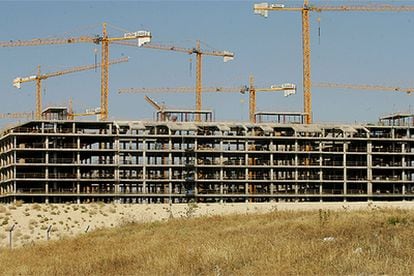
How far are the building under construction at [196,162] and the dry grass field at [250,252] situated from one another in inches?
3007

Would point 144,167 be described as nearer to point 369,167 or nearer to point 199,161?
point 199,161

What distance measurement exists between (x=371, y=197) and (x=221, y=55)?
67.4 meters

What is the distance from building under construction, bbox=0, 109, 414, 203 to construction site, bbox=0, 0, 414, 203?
0.17m

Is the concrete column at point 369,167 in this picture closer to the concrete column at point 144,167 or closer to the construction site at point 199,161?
the construction site at point 199,161

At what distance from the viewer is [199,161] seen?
390 feet

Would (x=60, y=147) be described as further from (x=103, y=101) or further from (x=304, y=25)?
(x=304, y=25)

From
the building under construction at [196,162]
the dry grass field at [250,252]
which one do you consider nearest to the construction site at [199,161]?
the building under construction at [196,162]

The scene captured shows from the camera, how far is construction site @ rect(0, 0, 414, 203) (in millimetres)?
114312

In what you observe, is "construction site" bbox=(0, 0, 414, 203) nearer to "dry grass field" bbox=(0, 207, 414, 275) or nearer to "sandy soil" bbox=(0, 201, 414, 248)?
"sandy soil" bbox=(0, 201, 414, 248)

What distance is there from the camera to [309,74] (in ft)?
479

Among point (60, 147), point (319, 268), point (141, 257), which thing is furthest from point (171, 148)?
point (319, 268)

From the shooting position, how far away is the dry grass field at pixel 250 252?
20609 mm

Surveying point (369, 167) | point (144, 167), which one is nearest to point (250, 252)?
point (144, 167)

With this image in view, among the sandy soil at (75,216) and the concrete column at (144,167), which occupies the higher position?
the concrete column at (144,167)
